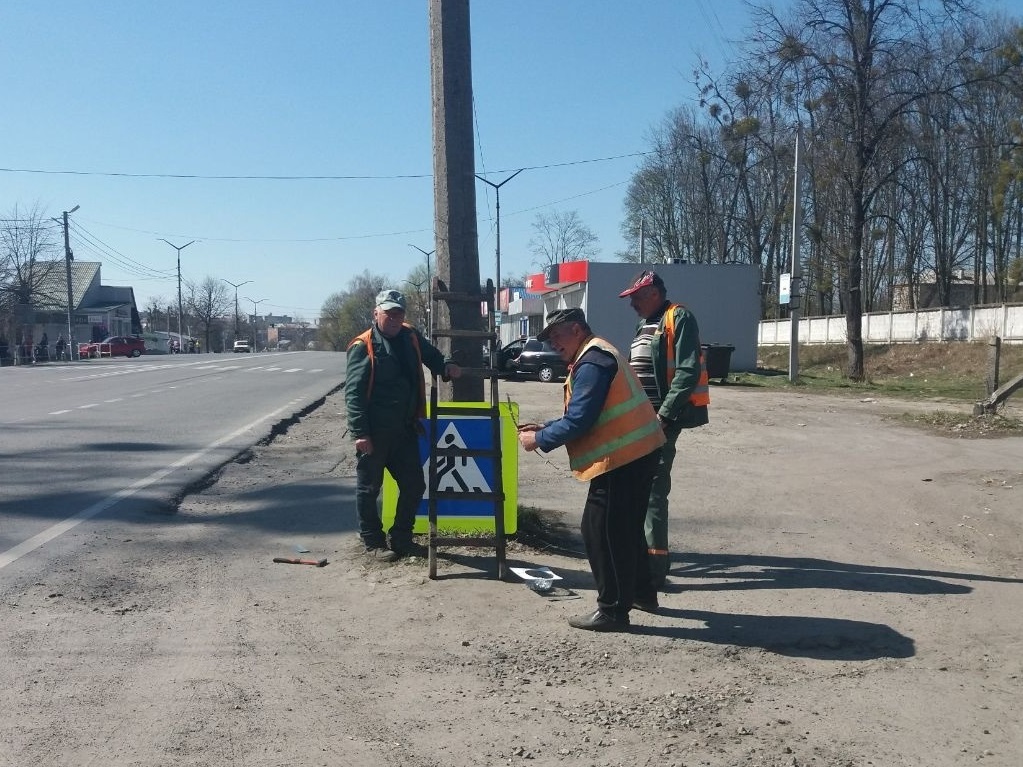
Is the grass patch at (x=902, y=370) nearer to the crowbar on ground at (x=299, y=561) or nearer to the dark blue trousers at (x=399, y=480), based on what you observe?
the dark blue trousers at (x=399, y=480)

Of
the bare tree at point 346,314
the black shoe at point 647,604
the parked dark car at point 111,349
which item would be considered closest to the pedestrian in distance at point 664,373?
the black shoe at point 647,604

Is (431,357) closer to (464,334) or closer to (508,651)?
(464,334)

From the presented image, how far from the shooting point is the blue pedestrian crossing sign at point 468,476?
629cm

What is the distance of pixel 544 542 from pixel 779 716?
3157mm

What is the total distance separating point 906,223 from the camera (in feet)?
172

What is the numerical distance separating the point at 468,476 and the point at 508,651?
1.78m

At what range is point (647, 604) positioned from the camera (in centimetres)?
524

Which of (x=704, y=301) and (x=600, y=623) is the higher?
(x=704, y=301)

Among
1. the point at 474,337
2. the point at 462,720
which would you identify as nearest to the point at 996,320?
the point at 474,337

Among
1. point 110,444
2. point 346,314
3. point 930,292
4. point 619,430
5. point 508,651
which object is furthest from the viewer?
point 346,314

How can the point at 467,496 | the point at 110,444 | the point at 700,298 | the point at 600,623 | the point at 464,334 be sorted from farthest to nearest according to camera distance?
the point at 700,298, the point at 110,444, the point at 464,334, the point at 467,496, the point at 600,623

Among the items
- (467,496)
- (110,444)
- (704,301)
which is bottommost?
(110,444)

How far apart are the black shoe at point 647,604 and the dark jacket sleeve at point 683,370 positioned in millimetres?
1074

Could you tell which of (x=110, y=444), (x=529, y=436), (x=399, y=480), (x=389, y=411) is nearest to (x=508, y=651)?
(x=529, y=436)
